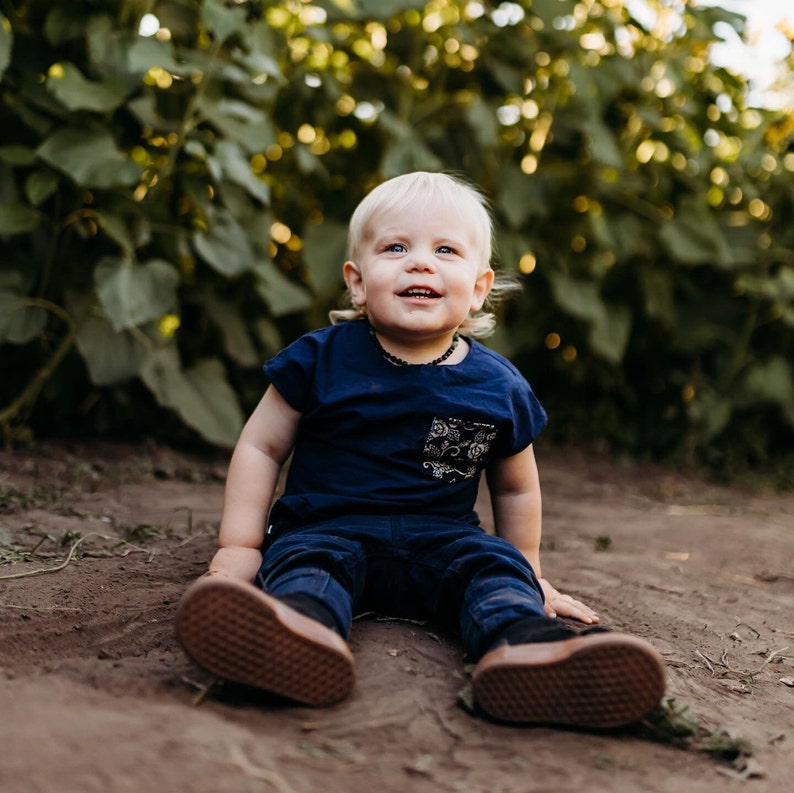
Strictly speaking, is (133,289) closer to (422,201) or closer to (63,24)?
(63,24)

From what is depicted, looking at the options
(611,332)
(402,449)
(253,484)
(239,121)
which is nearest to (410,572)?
(402,449)

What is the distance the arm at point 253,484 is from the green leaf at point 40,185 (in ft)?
4.83

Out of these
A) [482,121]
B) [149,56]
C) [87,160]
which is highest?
[482,121]

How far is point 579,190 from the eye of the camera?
460 cm

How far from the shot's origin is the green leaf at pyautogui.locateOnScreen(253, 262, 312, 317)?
3.65 m

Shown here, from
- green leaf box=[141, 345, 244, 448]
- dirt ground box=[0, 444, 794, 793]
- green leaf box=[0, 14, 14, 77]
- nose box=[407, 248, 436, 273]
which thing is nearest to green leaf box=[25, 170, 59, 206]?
green leaf box=[0, 14, 14, 77]

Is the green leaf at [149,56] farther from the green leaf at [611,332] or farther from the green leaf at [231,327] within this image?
the green leaf at [611,332]

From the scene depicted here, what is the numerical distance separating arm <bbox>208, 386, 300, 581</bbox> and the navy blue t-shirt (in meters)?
0.03

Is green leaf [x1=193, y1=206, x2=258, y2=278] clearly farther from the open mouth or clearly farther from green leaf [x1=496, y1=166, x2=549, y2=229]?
the open mouth

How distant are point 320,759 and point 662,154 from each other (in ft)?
13.3

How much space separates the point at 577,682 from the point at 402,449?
2.27ft

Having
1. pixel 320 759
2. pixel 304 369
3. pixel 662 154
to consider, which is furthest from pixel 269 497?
pixel 662 154

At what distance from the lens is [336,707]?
1515mm

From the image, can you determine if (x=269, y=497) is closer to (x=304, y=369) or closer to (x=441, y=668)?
(x=304, y=369)
